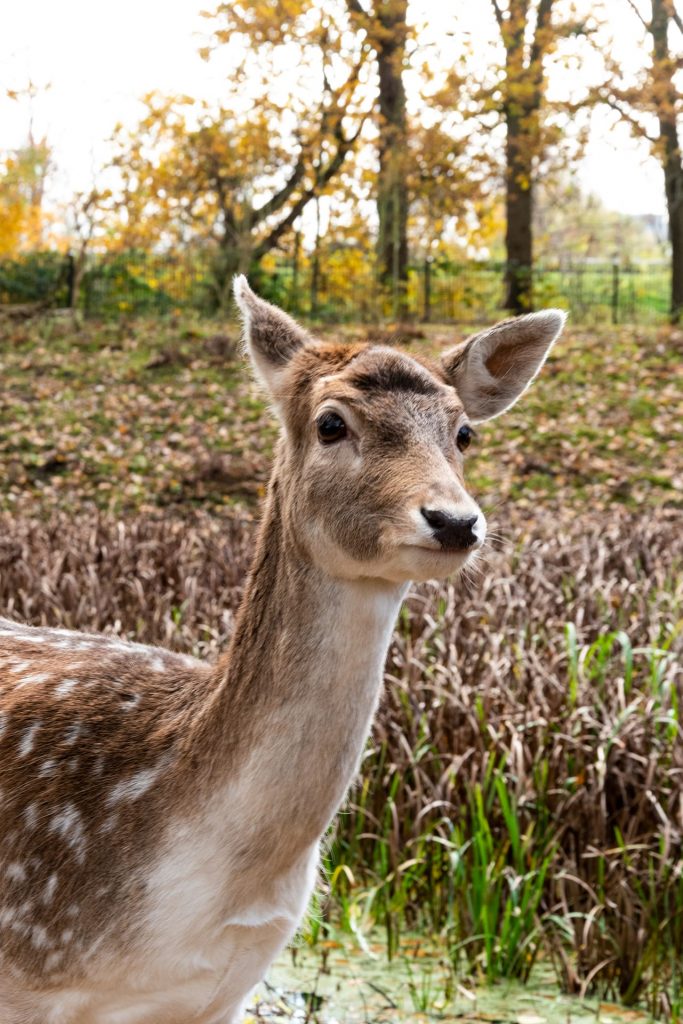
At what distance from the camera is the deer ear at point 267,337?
2.96m

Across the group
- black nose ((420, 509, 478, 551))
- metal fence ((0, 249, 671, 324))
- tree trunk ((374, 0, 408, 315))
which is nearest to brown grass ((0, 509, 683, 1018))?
black nose ((420, 509, 478, 551))

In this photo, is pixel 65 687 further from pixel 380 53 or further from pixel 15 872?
pixel 380 53

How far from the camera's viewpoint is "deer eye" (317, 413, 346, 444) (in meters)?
2.62

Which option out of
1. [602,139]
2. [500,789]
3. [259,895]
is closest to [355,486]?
[259,895]

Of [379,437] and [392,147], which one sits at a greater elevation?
[392,147]

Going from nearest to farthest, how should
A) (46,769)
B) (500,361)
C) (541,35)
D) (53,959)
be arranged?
(53,959) → (46,769) → (500,361) → (541,35)

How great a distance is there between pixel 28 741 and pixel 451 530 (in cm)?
124

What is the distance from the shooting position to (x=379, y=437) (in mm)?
2543

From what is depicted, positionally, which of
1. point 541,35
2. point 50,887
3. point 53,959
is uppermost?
point 541,35

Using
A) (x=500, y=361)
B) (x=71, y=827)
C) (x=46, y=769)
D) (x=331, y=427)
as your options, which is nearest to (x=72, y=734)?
(x=46, y=769)

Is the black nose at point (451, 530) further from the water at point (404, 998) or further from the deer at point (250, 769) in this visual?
the water at point (404, 998)

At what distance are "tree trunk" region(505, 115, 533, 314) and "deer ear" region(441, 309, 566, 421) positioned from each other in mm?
16810

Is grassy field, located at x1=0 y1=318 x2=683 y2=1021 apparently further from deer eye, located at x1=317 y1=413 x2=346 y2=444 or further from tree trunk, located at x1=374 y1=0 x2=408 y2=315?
tree trunk, located at x1=374 y1=0 x2=408 y2=315

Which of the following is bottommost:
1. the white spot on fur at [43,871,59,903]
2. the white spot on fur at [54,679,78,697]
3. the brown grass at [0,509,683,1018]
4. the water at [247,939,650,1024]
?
the water at [247,939,650,1024]
